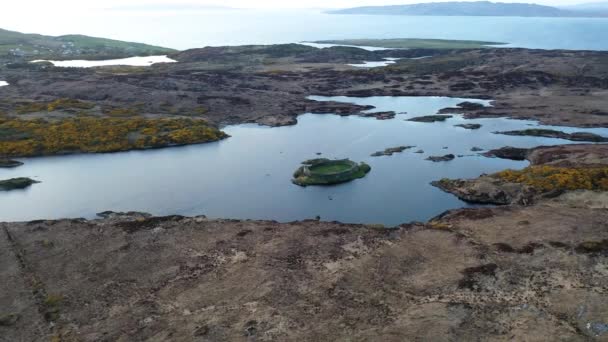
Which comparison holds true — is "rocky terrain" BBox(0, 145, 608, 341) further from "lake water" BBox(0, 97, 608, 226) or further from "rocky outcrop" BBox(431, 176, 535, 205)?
Result: "lake water" BBox(0, 97, 608, 226)

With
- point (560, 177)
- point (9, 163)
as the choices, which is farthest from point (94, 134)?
point (560, 177)

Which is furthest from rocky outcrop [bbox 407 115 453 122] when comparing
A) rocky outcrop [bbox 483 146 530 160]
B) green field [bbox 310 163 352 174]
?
green field [bbox 310 163 352 174]

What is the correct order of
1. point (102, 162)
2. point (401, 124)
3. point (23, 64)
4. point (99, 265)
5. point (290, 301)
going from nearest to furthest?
1. point (290, 301)
2. point (99, 265)
3. point (102, 162)
4. point (401, 124)
5. point (23, 64)

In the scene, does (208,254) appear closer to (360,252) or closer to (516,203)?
(360,252)

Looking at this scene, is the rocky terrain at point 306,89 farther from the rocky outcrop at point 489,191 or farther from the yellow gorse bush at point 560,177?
the rocky outcrop at point 489,191

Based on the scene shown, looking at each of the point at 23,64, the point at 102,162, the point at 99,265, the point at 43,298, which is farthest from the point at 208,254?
the point at 23,64

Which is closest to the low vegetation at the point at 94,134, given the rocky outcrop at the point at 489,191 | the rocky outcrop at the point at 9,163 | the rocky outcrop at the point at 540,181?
the rocky outcrop at the point at 9,163
